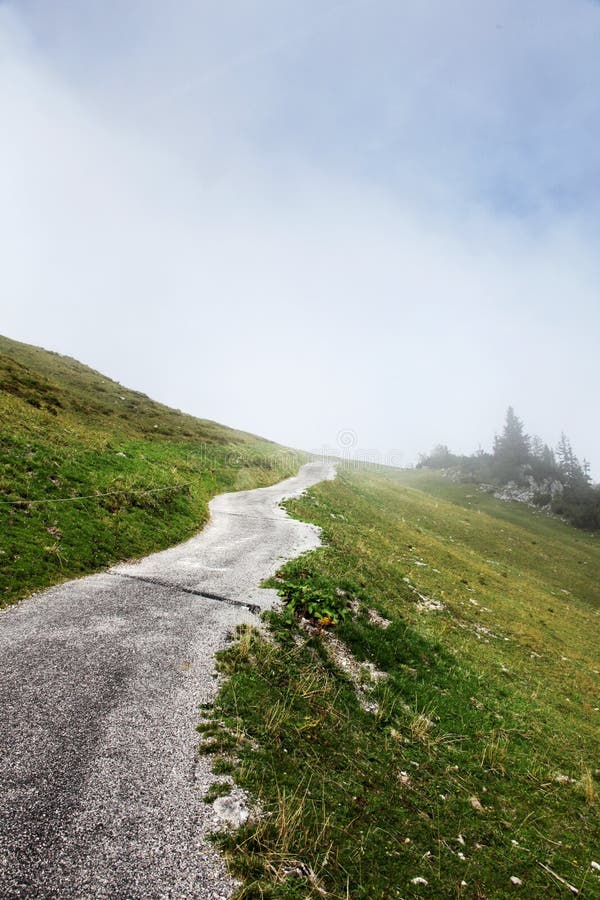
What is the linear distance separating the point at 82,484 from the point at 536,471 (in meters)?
108

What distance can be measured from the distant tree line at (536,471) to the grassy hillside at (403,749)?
237 feet

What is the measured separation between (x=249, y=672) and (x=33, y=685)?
451 cm

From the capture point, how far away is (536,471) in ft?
326

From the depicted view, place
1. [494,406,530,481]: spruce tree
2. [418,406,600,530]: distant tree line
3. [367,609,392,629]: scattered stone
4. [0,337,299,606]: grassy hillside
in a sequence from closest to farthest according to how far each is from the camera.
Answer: [367,609,392,629]: scattered stone < [0,337,299,606]: grassy hillside < [418,406,600,530]: distant tree line < [494,406,530,481]: spruce tree

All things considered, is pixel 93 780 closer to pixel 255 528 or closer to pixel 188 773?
pixel 188 773

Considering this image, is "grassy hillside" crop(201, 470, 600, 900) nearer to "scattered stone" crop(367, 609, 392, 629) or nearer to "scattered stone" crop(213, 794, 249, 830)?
"scattered stone" crop(367, 609, 392, 629)

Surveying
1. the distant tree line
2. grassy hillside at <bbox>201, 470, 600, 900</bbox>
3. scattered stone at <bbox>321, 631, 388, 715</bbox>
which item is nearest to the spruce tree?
the distant tree line

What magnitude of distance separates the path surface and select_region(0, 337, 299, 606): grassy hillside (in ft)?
6.73

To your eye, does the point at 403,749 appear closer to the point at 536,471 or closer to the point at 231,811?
the point at 231,811

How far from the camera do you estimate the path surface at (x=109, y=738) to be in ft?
15.4

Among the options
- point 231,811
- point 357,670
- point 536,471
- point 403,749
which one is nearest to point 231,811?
point 231,811

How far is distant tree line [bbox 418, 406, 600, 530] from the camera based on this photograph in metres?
79.0

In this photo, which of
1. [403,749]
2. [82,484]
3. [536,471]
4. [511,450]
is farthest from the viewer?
[511,450]

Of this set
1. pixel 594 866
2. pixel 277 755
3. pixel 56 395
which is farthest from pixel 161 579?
pixel 56 395
